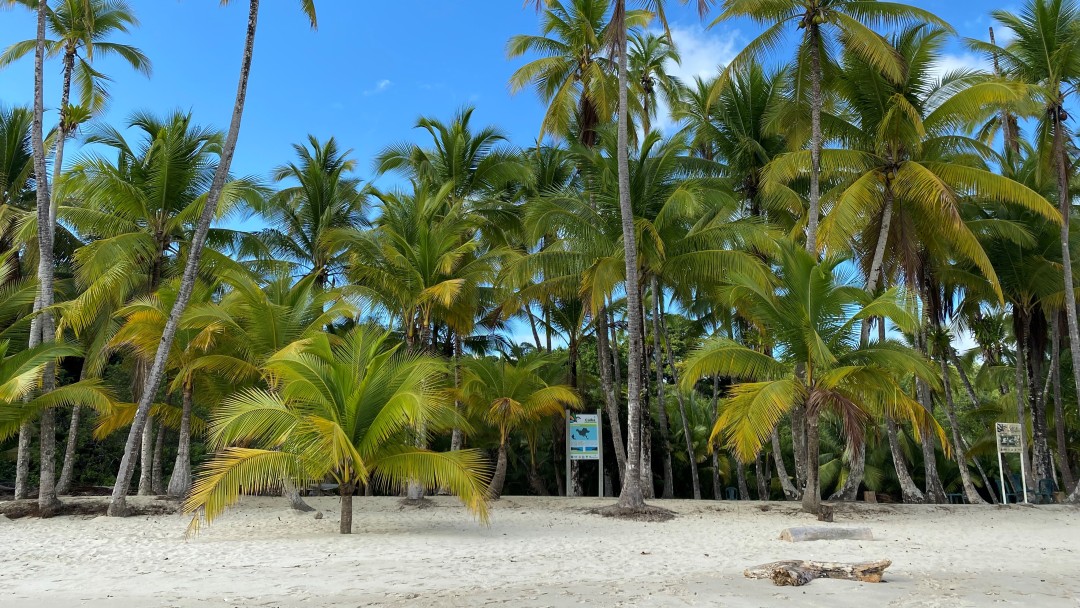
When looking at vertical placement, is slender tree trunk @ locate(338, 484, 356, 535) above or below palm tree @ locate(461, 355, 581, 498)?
below

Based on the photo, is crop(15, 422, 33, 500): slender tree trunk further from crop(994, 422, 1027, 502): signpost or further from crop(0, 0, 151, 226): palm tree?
crop(994, 422, 1027, 502): signpost

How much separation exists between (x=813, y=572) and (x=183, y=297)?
11.0 metres

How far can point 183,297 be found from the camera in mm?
12914

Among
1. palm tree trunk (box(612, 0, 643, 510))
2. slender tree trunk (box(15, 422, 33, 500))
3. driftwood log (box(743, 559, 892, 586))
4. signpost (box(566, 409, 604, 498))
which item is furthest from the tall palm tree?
driftwood log (box(743, 559, 892, 586))

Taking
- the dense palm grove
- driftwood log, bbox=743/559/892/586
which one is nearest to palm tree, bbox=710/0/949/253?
the dense palm grove

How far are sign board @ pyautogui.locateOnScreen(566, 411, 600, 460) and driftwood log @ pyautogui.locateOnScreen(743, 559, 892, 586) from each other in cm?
1004

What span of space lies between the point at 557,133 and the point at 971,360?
19.5 meters

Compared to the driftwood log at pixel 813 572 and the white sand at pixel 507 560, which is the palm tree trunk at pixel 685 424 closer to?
the white sand at pixel 507 560

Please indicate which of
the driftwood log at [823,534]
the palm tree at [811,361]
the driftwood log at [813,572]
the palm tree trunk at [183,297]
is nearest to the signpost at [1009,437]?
the palm tree at [811,361]

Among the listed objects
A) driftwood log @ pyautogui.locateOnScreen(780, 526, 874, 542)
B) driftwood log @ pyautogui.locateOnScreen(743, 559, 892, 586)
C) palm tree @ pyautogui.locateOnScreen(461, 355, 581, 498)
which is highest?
palm tree @ pyautogui.locateOnScreen(461, 355, 581, 498)

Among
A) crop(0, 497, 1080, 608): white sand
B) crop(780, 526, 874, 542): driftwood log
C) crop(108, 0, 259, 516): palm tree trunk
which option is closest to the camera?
crop(0, 497, 1080, 608): white sand

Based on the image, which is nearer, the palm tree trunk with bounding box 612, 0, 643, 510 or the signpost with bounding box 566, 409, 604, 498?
the palm tree trunk with bounding box 612, 0, 643, 510

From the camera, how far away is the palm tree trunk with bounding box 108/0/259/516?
12820 mm

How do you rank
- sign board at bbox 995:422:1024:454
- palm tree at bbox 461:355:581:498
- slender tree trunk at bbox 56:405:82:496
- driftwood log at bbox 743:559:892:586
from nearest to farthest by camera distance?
driftwood log at bbox 743:559:892:586, palm tree at bbox 461:355:581:498, sign board at bbox 995:422:1024:454, slender tree trunk at bbox 56:405:82:496
